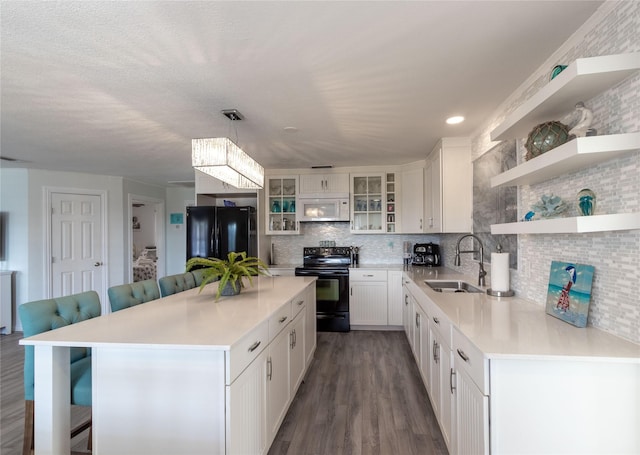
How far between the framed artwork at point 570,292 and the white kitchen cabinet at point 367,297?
2.53m

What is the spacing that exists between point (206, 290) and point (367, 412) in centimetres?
157

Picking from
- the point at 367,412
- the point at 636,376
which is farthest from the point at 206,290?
the point at 636,376

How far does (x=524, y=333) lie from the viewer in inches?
53.5

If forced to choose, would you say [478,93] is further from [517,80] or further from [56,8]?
[56,8]

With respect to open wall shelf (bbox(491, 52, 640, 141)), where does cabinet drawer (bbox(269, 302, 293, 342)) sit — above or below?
below

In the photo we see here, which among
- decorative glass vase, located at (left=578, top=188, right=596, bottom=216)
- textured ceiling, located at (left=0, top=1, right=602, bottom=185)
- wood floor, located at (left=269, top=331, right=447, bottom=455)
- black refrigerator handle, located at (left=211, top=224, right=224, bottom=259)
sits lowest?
wood floor, located at (left=269, top=331, right=447, bottom=455)

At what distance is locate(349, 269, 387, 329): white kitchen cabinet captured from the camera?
13.6 ft

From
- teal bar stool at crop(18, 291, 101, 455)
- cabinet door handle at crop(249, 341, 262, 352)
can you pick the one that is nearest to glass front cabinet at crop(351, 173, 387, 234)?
cabinet door handle at crop(249, 341, 262, 352)

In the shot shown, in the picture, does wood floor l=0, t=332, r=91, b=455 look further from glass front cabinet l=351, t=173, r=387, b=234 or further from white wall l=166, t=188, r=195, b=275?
glass front cabinet l=351, t=173, r=387, b=234

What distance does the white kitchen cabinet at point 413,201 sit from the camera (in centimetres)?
418

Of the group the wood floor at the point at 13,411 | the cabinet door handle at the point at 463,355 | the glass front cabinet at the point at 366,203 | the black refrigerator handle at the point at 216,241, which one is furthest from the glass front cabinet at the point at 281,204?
the cabinet door handle at the point at 463,355

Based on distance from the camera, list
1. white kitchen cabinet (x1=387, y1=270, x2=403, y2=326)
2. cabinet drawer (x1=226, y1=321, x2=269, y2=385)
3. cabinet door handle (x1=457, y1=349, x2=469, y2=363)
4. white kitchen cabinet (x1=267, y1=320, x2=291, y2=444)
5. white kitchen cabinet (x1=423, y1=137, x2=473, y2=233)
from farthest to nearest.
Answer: white kitchen cabinet (x1=387, y1=270, x2=403, y2=326), white kitchen cabinet (x1=423, y1=137, x2=473, y2=233), white kitchen cabinet (x1=267, y1=320, x2=291, y2=444), cabinet door handle (x1=457, y1=349, x2=469, y2=363), cabinet drawer (x1=226, y1=321, x2=269, y2=385)

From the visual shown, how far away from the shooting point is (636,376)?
1.10 meters

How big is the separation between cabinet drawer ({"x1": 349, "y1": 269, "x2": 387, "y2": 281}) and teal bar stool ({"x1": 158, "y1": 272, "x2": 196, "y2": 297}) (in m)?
2.07
